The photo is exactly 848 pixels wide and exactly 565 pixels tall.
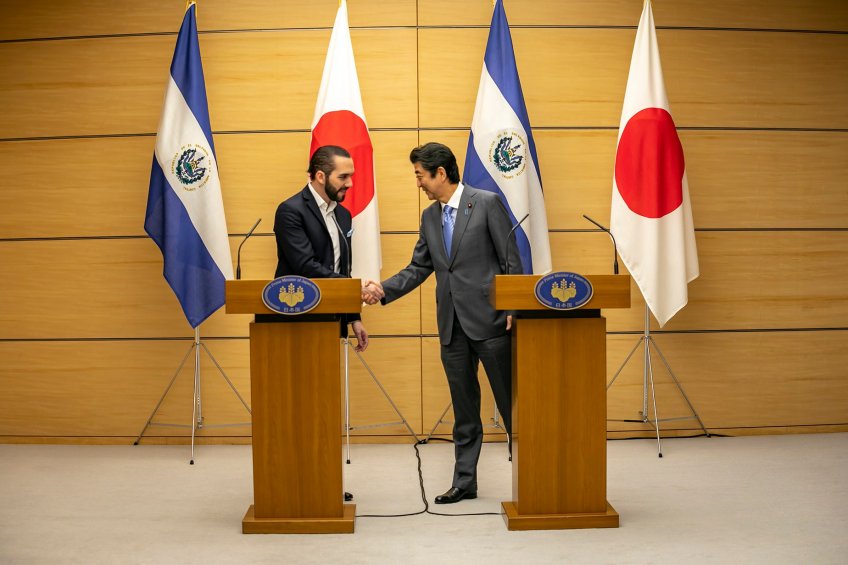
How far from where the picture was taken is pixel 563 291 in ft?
10.2

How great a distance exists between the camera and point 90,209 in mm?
4922

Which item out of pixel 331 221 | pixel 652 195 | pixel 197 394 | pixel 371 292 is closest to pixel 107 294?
pixel 197 394

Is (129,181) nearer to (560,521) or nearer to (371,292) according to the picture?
(371,292)

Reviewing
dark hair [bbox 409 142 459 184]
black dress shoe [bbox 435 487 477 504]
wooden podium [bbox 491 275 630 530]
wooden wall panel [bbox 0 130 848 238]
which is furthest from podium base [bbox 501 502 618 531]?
wooden wall panel [bbox 0 130 848 238]

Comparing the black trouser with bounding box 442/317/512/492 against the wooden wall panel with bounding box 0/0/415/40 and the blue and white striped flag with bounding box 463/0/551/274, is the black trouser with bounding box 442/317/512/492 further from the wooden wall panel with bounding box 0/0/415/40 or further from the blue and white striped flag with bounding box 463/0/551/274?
the wooden wall panel with bounding box 0/0/415/40

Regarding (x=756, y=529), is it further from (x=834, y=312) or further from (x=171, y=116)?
(x=171, y=116)

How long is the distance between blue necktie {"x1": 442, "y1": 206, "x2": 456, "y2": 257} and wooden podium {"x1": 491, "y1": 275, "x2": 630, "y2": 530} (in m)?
0.51

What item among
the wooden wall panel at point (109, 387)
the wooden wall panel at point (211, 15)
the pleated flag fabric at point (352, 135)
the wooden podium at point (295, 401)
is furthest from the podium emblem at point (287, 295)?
the wooden wall panel at point (211, 15)

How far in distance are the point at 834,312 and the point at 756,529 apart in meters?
2.32

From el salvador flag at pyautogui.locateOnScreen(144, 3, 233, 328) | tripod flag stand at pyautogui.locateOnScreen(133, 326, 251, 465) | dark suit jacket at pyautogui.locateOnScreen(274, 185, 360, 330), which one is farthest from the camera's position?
tripod flag stand at pyautogui.locateOnScreen(133, 326, 251, 465)

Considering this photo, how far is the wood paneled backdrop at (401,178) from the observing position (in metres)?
4.88

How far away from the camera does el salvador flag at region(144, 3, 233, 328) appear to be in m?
4.56

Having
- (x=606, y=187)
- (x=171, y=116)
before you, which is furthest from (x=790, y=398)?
(x=171, y=116)

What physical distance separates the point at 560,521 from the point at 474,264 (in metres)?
1.10
